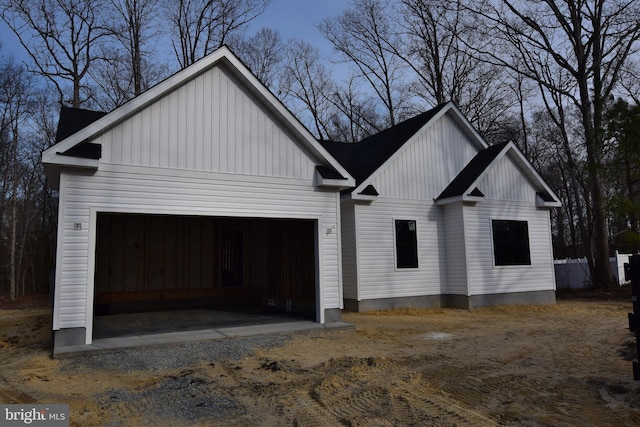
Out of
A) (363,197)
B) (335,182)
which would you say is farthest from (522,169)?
(335,182)

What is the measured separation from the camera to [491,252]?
1406 cm

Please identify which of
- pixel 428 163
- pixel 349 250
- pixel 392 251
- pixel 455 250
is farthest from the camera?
pixel 428 163

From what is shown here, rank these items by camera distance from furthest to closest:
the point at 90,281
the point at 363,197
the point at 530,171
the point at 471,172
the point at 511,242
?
the point at 530,171, the point at 511,242, the point at 471,172, the point at 363,197, the point at 90,281

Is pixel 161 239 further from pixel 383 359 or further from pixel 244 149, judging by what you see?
pixel 383 359

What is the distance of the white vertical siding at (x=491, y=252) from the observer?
13.8 meters

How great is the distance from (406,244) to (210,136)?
7477 mm

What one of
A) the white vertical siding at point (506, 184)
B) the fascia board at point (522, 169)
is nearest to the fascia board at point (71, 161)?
the fascia board at point (522, 169)

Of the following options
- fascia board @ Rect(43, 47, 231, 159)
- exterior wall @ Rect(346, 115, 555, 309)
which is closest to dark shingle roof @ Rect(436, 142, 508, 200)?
exterior wall @ Rect(346, 115, 555, 309)

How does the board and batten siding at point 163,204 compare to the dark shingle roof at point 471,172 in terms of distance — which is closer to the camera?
the board and batten siding at point 163,204

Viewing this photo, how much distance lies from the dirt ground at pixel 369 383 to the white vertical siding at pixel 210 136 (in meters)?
3.70

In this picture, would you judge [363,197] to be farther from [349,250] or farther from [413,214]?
[413,214]

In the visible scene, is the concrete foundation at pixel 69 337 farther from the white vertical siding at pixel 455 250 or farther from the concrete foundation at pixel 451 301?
the white vertical siding at pixel 455 250

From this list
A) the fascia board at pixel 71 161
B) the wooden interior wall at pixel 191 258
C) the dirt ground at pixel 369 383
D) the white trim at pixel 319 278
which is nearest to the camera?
the dirt ground at pixel 369 383

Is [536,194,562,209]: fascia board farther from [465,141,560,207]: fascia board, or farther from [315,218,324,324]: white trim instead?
[315,218,324,324]: white trim
